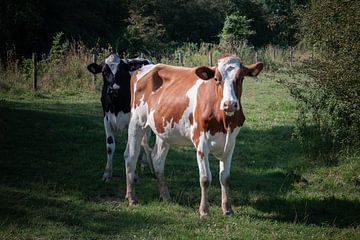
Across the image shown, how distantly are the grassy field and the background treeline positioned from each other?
5.85 m

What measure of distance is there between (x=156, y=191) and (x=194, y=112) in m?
1.88

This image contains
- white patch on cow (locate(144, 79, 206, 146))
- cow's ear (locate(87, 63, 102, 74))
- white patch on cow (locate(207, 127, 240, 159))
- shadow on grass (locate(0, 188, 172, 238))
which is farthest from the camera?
cow's ear (locate(87, 63, 102, 74))

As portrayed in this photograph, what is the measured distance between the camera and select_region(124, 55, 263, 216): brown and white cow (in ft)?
21.6

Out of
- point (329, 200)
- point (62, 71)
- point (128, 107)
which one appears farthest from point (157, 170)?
point (62, 71)

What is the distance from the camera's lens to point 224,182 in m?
7.01

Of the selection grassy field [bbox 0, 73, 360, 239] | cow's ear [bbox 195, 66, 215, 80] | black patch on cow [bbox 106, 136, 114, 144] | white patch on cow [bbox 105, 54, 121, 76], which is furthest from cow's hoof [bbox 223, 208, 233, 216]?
white patch on cow [bbox 105, 54, 121, 76]

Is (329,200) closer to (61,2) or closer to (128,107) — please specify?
(128,107)

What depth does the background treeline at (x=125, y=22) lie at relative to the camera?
28369 millimetres

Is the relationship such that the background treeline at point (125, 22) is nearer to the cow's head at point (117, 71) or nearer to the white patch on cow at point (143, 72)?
the cow's head at point (117, 71)

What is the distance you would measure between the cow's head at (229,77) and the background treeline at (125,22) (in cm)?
770

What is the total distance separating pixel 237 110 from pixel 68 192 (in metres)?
3.15

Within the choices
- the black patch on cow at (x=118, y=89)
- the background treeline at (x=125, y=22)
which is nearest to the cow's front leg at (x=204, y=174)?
the black patch on cow at (x=118, y=89)

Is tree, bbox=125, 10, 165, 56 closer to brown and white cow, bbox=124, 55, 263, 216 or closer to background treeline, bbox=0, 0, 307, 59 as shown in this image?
background treeline, bbox=0, 0, 307, 59

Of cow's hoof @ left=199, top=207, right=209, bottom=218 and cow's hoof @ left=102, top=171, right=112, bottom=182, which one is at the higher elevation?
cow's hoof @ left=199, top=207, right=209, bottom=218
